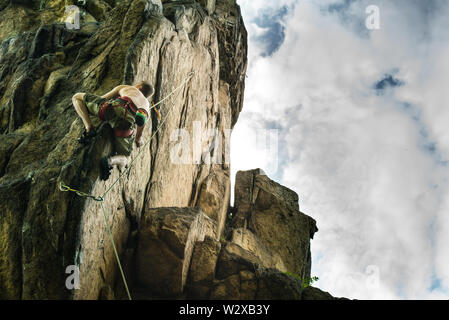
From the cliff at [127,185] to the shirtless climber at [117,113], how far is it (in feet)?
0.76

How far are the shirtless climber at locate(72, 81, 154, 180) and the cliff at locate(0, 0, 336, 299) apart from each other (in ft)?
0.76

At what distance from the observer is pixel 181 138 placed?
11883mm

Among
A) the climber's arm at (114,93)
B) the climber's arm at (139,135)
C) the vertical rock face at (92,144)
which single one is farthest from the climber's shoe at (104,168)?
the climber's arm at (114,93)

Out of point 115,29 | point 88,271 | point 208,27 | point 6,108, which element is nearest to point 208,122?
point 208,27

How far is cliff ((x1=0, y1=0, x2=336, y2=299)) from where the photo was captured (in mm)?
6277

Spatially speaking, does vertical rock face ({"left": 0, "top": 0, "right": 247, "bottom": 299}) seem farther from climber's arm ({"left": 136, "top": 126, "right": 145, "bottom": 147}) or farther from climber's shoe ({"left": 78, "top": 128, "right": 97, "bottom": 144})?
climber's arm ({"left": 136, "top": 126, "right": 145, "bottom": 147})

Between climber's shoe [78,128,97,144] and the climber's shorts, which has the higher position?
the climber's shorts

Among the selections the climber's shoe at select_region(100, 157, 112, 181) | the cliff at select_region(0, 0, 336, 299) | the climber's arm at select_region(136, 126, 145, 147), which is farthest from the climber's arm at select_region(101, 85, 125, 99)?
the climber's shoe at select_region(100, 157, 112, 181)

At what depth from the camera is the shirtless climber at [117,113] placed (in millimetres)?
6727

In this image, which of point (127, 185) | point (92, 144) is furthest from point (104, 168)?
point (127, 185)

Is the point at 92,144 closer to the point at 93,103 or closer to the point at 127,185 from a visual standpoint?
the point at 93,103

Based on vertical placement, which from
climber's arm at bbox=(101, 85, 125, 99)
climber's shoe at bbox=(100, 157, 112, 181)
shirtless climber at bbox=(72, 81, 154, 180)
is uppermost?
climber's arm at bbox=(101, 85, 125, 99)

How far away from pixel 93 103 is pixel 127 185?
93.4 inches

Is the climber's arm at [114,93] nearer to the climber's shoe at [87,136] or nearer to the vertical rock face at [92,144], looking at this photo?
the vertical rock face at [92,144]
